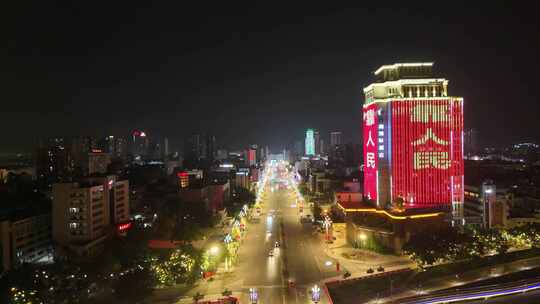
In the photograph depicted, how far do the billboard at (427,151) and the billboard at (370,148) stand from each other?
1.65m

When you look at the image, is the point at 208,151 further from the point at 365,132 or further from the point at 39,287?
the point at 39,287

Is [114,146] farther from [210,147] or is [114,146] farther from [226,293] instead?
[226,293]

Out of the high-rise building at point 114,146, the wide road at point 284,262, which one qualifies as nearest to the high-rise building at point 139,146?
the high-rise building at point 114,146

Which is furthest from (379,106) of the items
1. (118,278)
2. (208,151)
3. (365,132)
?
(208,151)

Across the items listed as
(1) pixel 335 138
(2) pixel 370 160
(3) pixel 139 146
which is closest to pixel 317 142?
(1) pixel 335 138

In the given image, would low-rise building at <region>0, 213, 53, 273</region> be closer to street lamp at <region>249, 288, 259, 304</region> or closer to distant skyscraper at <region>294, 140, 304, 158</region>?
street lamp at <region>249, 288, 259, 304</region>

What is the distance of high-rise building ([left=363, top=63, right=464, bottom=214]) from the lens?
91.6 feet

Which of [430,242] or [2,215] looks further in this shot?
[2,215]

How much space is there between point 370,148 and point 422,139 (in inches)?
157

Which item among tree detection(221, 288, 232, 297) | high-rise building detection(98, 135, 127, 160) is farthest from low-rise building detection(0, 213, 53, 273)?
high-rise building detection(98, 135, 127, 160)

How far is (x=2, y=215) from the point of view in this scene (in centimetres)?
2262

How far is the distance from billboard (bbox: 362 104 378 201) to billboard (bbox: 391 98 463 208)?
1.65m

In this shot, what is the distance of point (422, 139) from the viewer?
92.0 ft

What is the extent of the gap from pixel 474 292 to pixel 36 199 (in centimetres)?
2772
